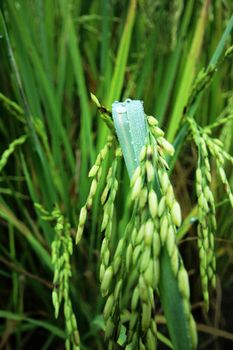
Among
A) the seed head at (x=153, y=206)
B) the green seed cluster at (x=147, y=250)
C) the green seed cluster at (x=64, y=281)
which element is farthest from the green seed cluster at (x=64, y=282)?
the seed head at (x=153, y=206)

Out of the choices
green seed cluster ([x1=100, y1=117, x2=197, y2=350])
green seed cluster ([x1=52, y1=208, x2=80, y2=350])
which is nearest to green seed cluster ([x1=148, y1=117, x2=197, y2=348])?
green seed cluster ([x1=100, y1=117, x2=197, y2=350])

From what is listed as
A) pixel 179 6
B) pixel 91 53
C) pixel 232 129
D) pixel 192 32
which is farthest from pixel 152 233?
pixel 91 53

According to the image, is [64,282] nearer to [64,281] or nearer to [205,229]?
[64,281]

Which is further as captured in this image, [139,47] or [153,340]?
[139,47]

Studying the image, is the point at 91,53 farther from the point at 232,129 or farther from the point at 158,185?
the point at 158,185

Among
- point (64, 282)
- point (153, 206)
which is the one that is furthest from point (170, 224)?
point (64, 282)

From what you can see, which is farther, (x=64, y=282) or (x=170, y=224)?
(x=64, y=282)

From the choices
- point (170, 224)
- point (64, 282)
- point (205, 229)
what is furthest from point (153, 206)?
point (64, 282)

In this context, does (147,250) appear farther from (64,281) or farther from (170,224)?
(64,281)
